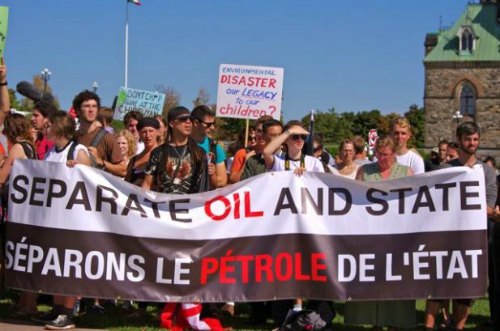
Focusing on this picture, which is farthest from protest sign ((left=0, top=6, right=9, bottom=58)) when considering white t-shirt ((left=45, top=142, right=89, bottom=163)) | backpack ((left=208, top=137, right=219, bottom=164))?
backpack ((left=208, top=137, right=219, bottom=164))

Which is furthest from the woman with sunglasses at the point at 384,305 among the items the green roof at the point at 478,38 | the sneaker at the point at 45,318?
the green roof at the point at 478,38

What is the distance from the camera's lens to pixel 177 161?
25.4ft

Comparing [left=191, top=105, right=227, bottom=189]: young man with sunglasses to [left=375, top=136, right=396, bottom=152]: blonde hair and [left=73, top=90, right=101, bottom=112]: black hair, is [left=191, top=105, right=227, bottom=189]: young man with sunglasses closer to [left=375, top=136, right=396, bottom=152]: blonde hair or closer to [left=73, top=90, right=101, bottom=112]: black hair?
[left=73, top=90, right=101, bottom=112]: black hair

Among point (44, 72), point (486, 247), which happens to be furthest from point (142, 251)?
point (44, 72)

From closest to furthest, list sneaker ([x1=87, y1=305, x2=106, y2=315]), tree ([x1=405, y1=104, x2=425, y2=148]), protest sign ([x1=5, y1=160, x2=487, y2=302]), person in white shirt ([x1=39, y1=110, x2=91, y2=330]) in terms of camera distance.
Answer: protest sign ([x1=5, y1=160, x2=487, y2=302])
person in white shirt ([x1=39, y1=110, x2=91, y2=330])
sneaker ([x1=87, y1=305, x2=106, y2=315])
tree ([x1=405, y1=104, x2=425, y2=148])

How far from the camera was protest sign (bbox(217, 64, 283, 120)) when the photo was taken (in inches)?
492

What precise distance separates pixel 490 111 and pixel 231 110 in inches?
2282

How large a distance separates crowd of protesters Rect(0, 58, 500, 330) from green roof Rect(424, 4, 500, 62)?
61657 mm

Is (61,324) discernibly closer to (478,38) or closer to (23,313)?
(23,313)

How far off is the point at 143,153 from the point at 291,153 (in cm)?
168

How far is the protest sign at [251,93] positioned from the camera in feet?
41.0

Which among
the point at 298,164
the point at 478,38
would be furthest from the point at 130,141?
the point at 478,38

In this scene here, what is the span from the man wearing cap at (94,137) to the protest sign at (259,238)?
0.82 m

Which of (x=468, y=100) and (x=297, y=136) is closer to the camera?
(x=297, y=136)
